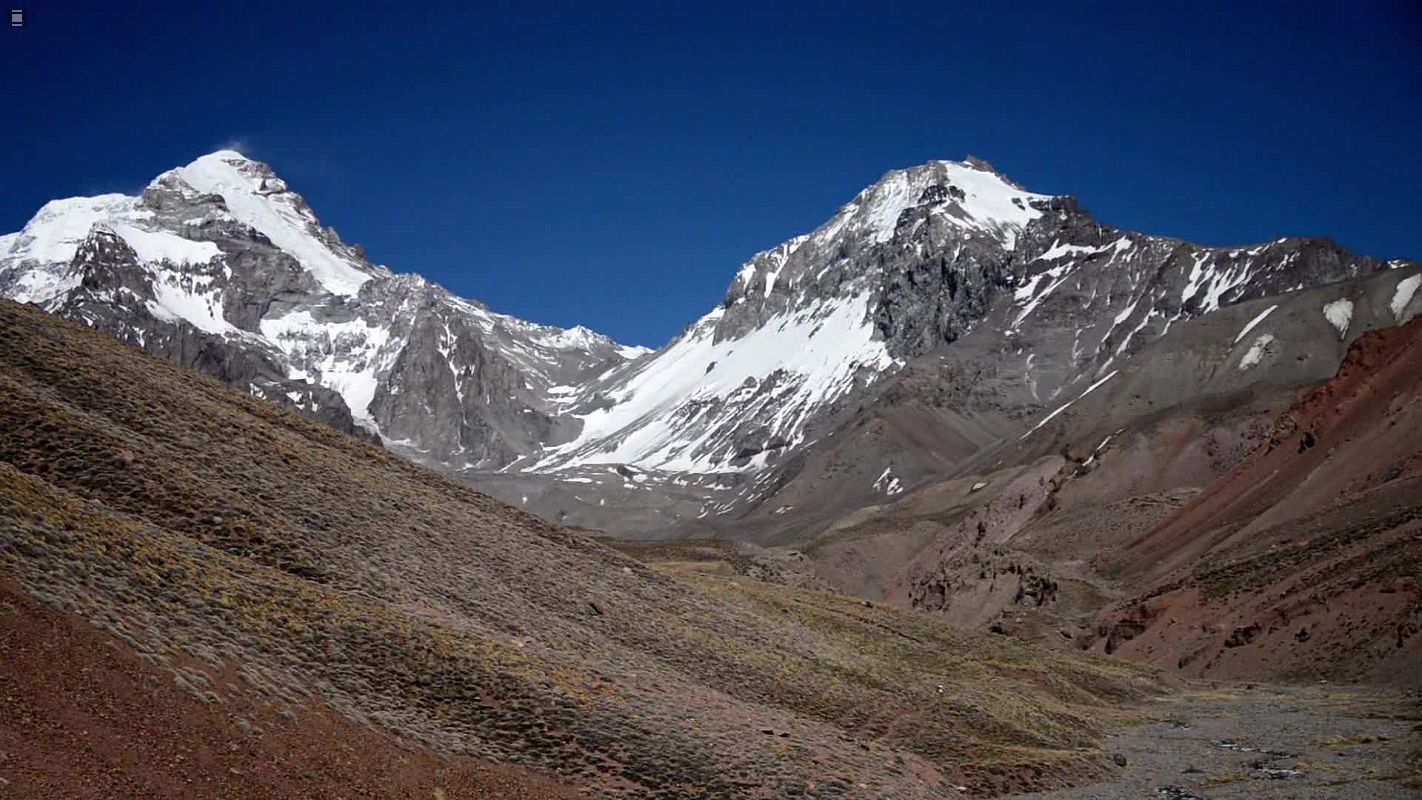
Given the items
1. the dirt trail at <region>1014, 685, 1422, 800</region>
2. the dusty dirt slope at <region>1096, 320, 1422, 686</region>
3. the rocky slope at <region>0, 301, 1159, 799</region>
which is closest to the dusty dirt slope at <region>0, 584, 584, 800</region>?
the rocky slope at <region>0, 301, 1159, 799</region>

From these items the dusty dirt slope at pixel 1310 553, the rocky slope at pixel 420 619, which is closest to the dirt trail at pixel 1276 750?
the rocky slope at pixel 420 619

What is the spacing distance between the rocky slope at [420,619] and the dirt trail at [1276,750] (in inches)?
65.6

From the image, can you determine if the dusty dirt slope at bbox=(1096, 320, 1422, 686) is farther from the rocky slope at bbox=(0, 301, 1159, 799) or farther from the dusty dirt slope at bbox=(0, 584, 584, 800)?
the dusty dirt slope at bbox=(0, 584, 584, 800)

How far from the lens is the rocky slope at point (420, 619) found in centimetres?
2094

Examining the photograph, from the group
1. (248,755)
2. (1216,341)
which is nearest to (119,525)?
(248,755)

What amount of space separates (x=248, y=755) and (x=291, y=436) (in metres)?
16.7

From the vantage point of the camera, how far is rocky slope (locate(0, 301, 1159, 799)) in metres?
20.9

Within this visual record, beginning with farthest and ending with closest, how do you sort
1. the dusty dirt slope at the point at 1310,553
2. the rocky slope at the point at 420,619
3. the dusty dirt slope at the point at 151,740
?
1. the dusty dirt slope at the point at 1310,553
2. the rocky slope at the point at 420,619
3. the dusty dirt slope at the point at 151,740

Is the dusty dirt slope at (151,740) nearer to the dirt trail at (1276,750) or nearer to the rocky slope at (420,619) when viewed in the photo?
the rocky slope at (420,619)

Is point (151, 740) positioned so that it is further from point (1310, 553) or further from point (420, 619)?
point (1310, 553)

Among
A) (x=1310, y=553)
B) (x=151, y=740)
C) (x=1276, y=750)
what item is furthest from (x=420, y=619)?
(x=1310, y=553)

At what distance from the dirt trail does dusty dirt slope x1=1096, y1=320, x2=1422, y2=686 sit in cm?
619

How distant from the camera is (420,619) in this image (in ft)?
81.9

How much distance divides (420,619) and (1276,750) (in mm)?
21638
